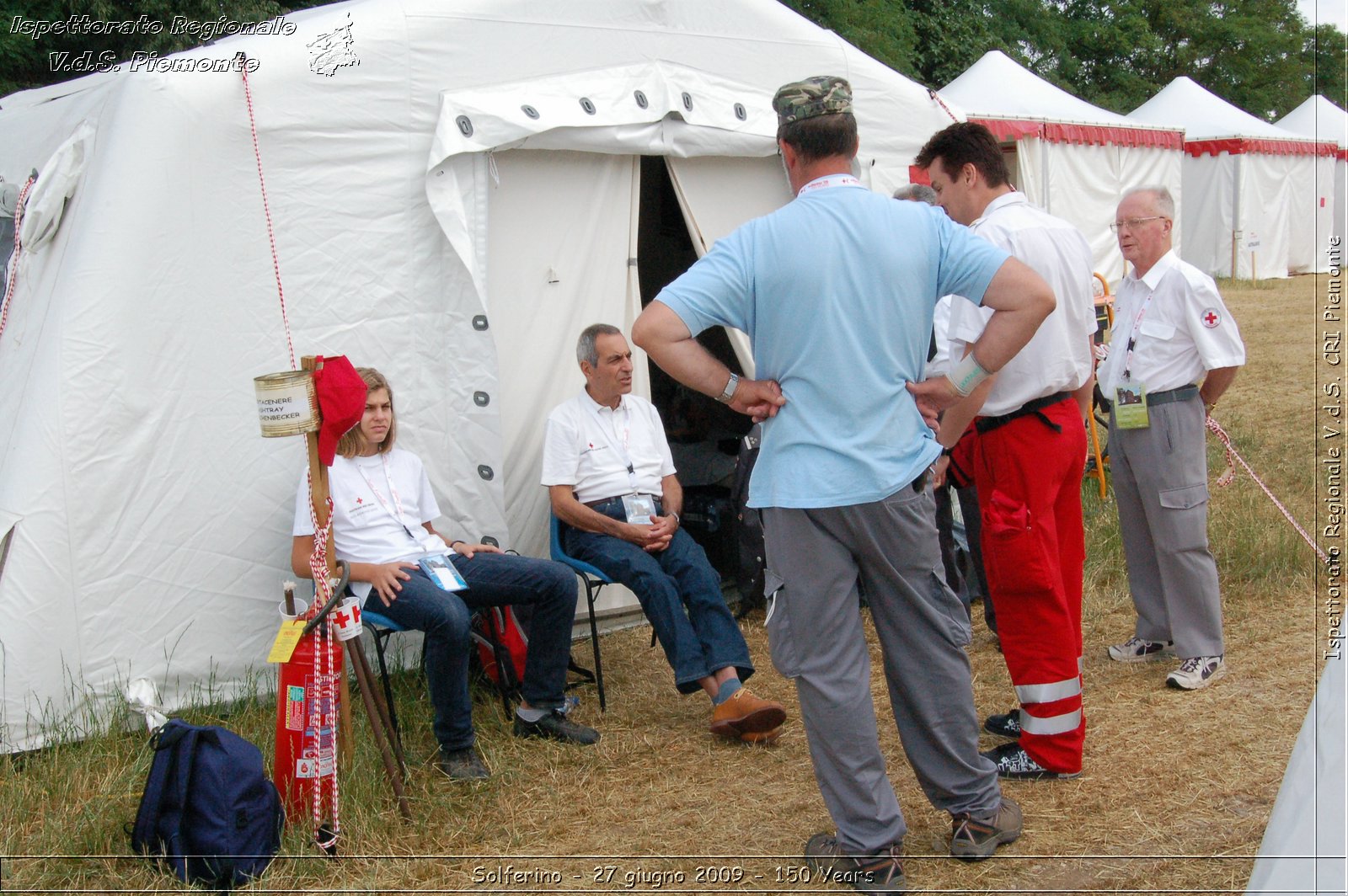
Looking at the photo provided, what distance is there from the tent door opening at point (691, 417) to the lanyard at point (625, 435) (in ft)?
2.78

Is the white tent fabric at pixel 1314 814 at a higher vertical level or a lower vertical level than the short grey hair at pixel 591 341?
lower

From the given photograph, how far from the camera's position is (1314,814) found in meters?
1.51

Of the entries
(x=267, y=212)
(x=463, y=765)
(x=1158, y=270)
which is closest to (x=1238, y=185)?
(x=1158, y=270)

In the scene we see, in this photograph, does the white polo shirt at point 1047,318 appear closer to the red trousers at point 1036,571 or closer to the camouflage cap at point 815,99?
the red trousers at point 1036,571

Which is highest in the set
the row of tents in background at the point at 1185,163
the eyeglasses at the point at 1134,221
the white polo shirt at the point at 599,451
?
the row of tents in background at the point at 1185,163

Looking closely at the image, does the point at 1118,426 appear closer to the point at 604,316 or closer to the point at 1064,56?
the point at 604,316

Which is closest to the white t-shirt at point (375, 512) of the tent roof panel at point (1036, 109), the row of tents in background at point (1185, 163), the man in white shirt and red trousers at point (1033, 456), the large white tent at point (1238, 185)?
the man in white shirt and red trousers at point (1033, 456)

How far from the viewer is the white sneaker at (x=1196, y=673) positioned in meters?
4.04

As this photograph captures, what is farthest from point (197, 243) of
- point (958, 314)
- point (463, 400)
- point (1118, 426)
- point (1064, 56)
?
point (1064, 56)

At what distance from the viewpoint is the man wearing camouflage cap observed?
258cm

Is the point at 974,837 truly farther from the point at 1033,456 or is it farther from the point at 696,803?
the point at 1033,456

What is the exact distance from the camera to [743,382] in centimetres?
268

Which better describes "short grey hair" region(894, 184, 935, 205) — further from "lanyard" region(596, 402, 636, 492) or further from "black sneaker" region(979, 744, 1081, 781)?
"black sneaker" region(979, 744, 1081, 781)

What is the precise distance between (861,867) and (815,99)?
1.75 meters
